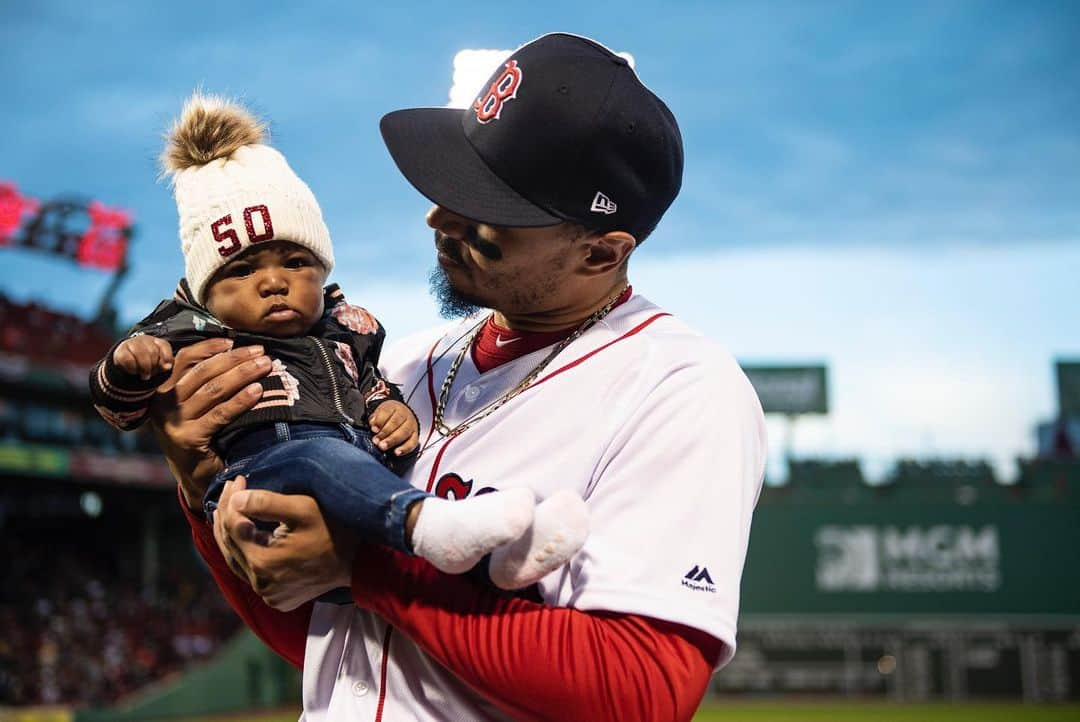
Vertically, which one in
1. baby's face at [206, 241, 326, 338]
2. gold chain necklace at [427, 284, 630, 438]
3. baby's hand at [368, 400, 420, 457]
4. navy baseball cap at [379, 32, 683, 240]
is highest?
navy baseball cap at [379, 32, 683, 240]

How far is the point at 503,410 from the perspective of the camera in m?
2.16

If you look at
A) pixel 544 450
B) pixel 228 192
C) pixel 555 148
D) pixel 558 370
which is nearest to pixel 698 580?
pixel 544 450

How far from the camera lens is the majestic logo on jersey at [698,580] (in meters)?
1.86

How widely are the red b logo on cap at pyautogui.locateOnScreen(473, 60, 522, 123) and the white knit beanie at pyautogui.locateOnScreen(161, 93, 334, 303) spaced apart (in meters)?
0.49

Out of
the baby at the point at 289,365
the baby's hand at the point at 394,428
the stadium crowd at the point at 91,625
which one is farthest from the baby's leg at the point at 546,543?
the stadium crowd at the point at 91,625

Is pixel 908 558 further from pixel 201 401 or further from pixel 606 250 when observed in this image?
pixel 201 401

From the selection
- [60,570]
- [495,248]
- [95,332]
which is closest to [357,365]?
[495,248]

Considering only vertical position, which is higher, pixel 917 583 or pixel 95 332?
pixel 95 332

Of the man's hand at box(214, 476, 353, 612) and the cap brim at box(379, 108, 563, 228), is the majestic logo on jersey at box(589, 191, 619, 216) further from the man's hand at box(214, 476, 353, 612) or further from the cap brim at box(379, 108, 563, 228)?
the man's hand at box(214, 476, 353, 612)

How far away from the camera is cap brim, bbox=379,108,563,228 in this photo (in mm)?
2076

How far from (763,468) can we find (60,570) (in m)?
25.6

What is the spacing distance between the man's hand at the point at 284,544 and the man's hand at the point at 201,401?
0.25 m

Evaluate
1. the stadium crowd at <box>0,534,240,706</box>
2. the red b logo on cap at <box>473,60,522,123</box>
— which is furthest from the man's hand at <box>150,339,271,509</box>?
the stadium crowd at <box>0,534,240,706</box>

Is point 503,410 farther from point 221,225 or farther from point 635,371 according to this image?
point 221,225
